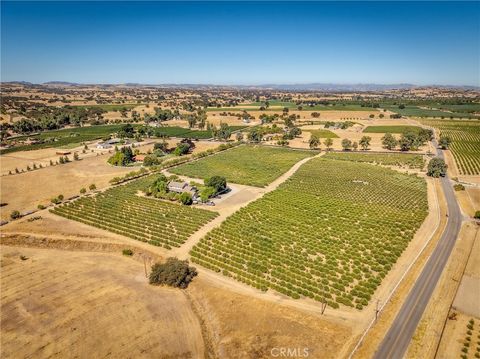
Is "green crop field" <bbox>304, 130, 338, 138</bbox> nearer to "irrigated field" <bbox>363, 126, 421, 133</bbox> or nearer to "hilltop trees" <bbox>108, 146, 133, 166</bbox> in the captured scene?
"irrigated field" <bbox>363, 126, 421, 133</bbox>

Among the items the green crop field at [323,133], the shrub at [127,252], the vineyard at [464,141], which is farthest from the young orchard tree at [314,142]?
the shrub at [127,252]

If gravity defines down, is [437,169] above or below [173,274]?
above

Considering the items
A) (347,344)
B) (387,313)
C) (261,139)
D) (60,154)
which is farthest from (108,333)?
(261,139)

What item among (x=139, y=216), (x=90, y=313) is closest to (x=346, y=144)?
(x=139, y=216)

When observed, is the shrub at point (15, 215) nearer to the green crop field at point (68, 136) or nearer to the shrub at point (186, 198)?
the shrub at point (186, 198)

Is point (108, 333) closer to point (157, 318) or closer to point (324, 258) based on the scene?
point (157, 318)

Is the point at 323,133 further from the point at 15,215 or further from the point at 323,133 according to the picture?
the point at 15,215
